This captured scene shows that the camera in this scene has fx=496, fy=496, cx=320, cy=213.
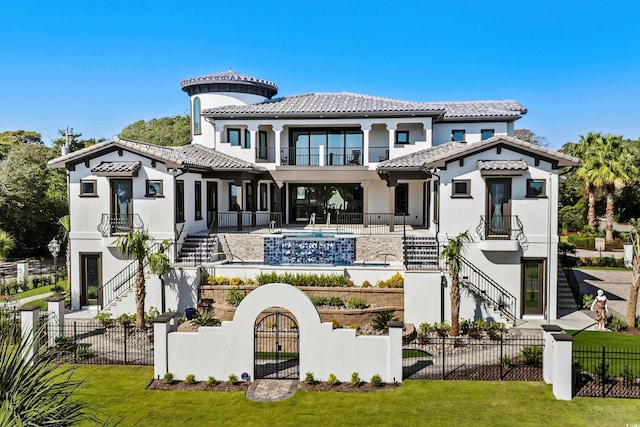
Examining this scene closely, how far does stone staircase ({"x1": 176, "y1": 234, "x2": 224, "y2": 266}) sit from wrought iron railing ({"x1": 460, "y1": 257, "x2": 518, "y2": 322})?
36.4 feet

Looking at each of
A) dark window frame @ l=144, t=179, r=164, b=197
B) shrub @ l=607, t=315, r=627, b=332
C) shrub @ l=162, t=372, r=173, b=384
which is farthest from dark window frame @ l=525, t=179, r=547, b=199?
dark window frame @ l=144, t=179, r=164, b=197

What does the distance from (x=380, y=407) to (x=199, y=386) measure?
536 centimetres

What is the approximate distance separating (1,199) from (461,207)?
32667mm

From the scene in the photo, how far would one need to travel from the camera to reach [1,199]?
35.9 metres

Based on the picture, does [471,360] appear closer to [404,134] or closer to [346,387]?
[346,387]

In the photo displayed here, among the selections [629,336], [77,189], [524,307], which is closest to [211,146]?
[77,189]

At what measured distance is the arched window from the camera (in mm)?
31672

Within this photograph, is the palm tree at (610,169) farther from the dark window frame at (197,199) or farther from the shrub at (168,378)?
the shrub at (168,378)

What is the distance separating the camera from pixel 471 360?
16000 millimetres

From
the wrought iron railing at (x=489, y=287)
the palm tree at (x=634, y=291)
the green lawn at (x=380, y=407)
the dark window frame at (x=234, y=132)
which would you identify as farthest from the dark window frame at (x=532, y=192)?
the dark window frame at (x=234, y=132)

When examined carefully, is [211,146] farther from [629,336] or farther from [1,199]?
[629,336]

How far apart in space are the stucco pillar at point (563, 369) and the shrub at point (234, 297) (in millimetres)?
11391

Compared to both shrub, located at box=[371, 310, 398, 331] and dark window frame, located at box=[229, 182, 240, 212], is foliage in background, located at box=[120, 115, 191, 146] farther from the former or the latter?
shrub, located at box=[371, 310, 398, 331]

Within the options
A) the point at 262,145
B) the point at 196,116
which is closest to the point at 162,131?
the point at 196,116
